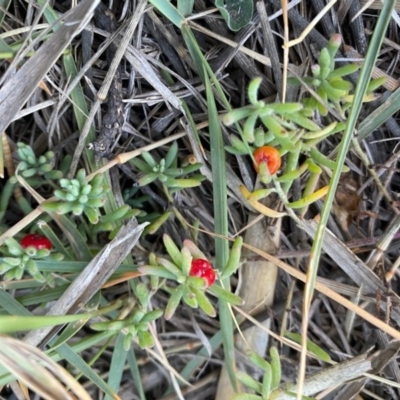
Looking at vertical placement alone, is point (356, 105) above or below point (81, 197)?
above

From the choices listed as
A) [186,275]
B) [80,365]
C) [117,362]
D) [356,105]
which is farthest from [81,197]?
[356,105]

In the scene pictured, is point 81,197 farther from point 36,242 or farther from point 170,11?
point 170,11

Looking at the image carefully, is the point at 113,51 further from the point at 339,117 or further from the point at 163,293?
the point at 163,293

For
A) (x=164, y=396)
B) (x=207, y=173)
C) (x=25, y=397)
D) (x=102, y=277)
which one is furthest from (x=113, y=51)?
(x=164, y=396)

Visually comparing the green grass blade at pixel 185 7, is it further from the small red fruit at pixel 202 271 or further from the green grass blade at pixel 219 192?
the small red fruit at pixel 202 271

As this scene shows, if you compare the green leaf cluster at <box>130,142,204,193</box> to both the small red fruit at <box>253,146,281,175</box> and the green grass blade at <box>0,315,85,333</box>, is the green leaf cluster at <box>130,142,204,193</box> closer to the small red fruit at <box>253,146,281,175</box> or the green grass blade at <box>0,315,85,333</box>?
the small red fruit at <box>253,146,281,175</box>

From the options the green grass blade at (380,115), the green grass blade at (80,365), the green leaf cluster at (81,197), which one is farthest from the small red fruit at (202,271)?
the green grass blade at (380,115)

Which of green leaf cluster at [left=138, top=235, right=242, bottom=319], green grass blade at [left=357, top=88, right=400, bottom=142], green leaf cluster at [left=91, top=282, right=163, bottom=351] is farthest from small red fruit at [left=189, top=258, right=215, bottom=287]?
green grass blade at [left=357, top=88, right=400, bottom=142]

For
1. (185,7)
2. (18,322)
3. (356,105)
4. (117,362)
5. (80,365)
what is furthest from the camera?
(117,362)
